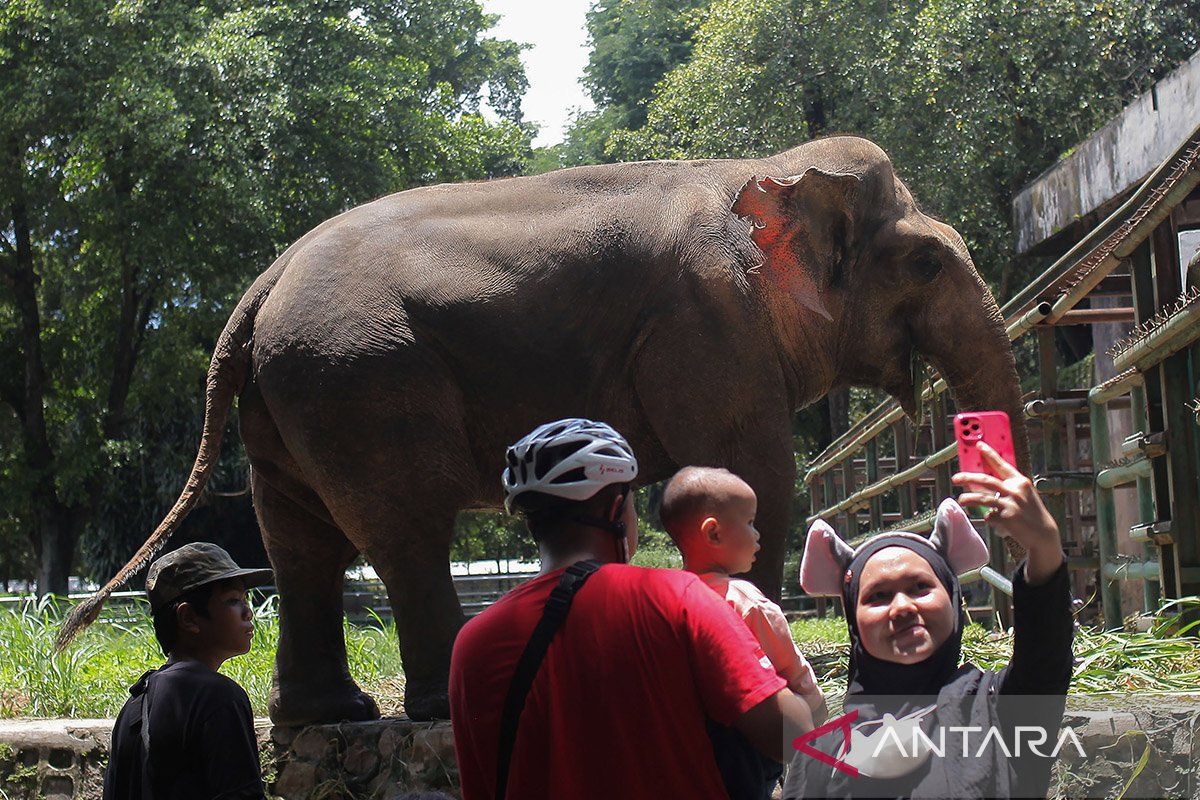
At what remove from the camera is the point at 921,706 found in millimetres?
2445

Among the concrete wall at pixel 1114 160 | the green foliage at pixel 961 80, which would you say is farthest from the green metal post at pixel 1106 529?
the green foliage at pixel 961 80

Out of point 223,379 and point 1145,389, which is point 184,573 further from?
point 1145,389

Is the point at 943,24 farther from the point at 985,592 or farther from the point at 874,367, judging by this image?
the point at 874,367

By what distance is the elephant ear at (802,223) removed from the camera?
5.06m

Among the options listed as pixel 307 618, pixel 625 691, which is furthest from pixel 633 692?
pixel 307 618

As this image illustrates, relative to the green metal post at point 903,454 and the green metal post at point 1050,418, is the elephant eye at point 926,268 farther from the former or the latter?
the green metal post at point 903,454

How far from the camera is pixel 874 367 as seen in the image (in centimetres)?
552

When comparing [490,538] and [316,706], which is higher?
[490,538]

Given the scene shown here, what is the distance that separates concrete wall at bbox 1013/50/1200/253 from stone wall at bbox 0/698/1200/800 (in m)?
8.71

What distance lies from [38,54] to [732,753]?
19371mm

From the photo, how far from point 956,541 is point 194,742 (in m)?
1.96

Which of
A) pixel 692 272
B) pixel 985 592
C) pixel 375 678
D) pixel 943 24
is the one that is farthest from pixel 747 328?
pixel 943 24

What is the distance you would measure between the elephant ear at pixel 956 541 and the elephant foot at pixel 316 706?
3.27 metres

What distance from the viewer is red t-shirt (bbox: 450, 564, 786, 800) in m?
2.60
